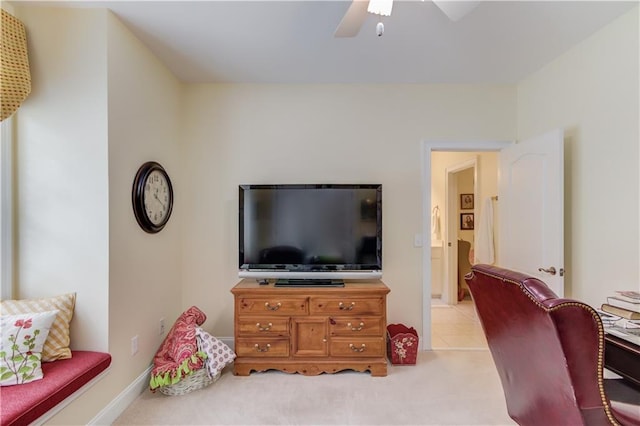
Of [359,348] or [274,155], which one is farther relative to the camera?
[274,155]

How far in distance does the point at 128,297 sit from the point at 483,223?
377 centimetres

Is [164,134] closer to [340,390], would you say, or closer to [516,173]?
[340,390]

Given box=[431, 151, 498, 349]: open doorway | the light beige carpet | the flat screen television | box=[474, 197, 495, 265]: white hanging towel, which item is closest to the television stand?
the flat screen television

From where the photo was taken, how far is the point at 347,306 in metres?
2.58

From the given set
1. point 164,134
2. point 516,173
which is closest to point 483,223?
point 516,173

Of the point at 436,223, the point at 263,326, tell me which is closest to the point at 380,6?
the point at 263,326

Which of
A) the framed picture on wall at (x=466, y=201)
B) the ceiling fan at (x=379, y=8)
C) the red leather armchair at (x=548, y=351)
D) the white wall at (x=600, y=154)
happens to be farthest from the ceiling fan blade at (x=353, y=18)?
the framed picture on wall at (x=466, y=201)

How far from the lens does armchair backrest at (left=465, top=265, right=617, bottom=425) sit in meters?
0.99

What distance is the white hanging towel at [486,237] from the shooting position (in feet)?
12.7

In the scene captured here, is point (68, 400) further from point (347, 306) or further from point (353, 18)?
point (353, 18)

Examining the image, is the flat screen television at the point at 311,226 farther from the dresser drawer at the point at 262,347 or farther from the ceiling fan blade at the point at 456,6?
the ceiling fan blade at the point at 456,6

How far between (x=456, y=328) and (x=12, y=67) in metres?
4.31

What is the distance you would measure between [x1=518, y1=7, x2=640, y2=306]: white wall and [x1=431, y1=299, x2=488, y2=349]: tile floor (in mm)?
1135

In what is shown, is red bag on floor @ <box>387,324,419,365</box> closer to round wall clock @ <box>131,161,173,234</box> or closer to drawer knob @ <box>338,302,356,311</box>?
drawer knob @ <box>338,302,356,311</box>
